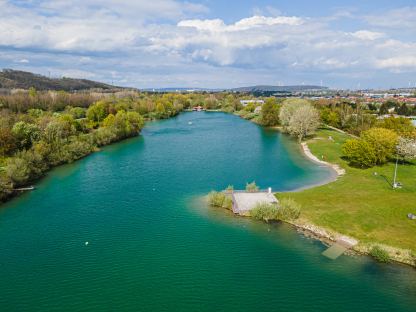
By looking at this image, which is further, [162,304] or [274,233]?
[274,233]

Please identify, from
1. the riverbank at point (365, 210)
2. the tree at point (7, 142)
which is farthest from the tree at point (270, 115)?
the tree at point (7, 142)

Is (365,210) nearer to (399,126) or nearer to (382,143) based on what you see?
(382,143)

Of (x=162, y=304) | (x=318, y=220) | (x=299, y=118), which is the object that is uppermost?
(x=299, y=118)

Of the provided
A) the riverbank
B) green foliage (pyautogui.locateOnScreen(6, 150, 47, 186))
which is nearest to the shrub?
the riverbank

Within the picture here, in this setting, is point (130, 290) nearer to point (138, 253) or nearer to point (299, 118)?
point (138, 253)

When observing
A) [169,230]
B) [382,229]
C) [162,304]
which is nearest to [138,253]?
[169,230]

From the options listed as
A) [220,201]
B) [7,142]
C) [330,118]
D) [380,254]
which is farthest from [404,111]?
[7,142]

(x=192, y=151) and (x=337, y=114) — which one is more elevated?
(x=337, y=114)
